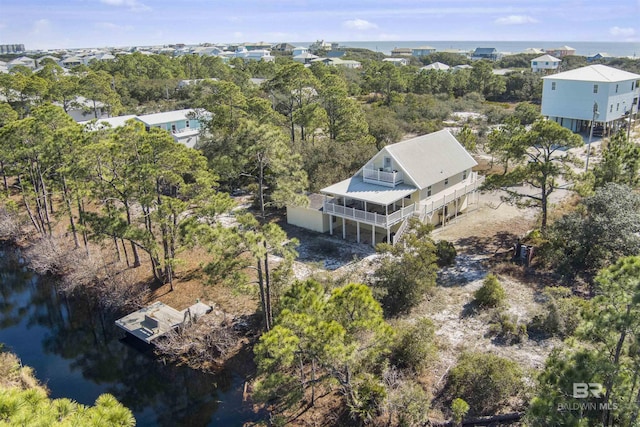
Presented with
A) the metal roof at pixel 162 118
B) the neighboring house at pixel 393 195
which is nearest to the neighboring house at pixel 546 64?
the metal roof at pixel 162 118

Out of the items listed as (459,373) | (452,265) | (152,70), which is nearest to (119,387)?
(459,373)

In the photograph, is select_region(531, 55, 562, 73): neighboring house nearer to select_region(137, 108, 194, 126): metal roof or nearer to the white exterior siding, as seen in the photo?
the white exterior siding

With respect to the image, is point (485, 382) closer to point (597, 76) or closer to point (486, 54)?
point (597, 76)

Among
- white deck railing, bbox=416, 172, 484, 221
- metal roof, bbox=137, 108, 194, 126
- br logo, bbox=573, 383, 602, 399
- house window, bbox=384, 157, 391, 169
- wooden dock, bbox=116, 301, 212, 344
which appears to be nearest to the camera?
br logo, bbox=573, 383, 602, 399

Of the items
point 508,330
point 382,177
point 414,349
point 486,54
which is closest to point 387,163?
point 382,177

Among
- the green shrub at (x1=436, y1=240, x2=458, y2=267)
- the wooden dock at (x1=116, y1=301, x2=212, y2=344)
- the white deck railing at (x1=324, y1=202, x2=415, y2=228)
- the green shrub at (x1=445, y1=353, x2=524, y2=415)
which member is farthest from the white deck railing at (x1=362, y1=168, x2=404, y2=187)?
the green shrub at (x1=445, y1=353, x2=524, y2=415)
